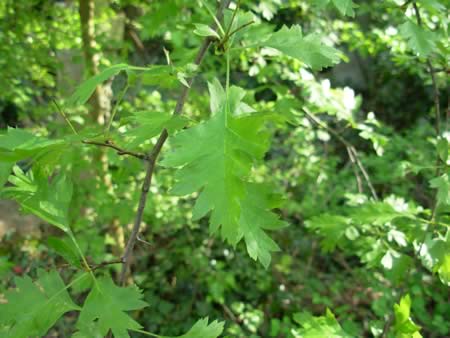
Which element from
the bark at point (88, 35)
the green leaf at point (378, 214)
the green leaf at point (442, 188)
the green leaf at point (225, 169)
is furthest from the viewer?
the bark at point (88, 35)

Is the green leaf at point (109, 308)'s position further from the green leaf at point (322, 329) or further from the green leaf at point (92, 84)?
the green leaf at point (322, 329)

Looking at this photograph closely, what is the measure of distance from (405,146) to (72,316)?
3402 mm

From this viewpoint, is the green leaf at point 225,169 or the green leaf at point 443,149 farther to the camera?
the green leaf at point 443,149

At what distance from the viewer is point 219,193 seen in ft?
3.10

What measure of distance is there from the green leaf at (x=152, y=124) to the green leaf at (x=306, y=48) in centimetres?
31

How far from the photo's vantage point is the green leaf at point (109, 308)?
1.17 meters

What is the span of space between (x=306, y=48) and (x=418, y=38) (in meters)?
0.47

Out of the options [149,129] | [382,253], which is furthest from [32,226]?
[149,129]

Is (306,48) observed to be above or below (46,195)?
above

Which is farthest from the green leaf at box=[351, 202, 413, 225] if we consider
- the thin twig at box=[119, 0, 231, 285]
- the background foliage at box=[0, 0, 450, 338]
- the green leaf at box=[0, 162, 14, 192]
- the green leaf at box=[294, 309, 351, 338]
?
the green leaf at box=[0, 162, 14, 192]

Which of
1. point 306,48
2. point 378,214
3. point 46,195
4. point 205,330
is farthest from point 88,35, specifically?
point 205,330

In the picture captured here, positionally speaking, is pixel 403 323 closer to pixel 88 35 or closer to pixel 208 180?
pixel 208 180

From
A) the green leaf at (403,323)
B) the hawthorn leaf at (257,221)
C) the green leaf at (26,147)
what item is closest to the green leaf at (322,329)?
the green leaf at (403,323)

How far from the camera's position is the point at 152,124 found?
1.12 m
